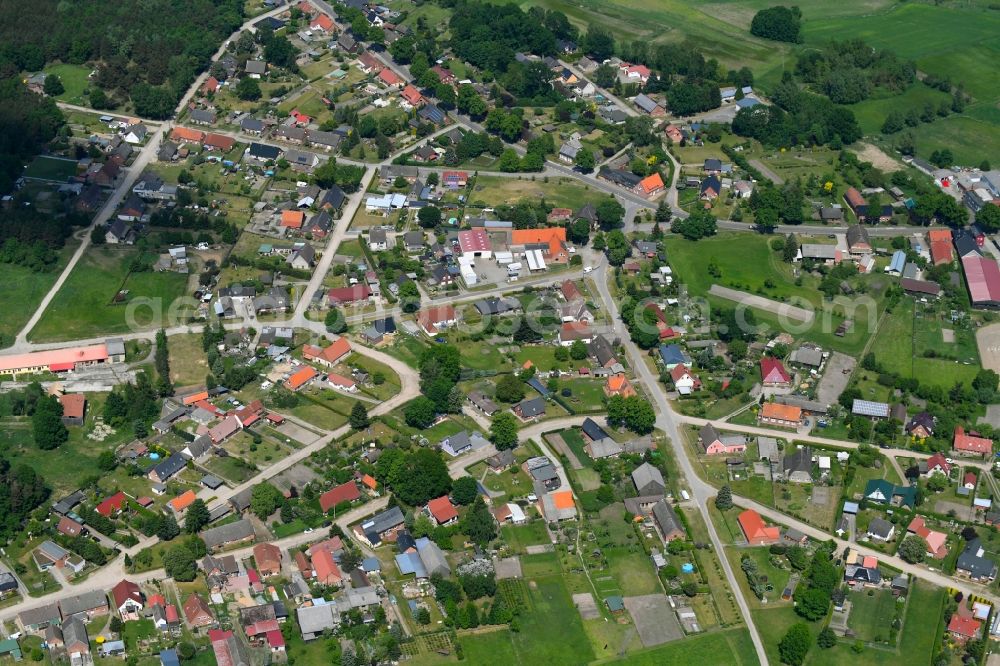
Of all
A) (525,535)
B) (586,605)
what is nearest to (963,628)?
(586,605)

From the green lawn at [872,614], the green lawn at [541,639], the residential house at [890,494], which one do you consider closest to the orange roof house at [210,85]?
the green lawn at [541,639]

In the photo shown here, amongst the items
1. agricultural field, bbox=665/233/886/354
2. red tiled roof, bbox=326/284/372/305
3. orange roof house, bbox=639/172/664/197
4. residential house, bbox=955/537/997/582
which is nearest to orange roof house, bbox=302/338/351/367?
red tiled roof, bbox=326/284/372/305

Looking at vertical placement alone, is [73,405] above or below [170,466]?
below

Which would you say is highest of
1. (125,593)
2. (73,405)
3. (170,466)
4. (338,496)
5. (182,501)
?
(338,496)

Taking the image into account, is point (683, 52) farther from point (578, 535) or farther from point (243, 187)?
point (578, 535)

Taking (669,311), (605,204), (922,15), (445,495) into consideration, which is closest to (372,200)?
(605,204)

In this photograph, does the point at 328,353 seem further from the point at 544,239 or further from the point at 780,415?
the point at 780,415
